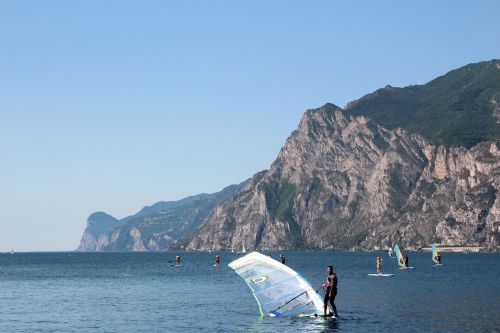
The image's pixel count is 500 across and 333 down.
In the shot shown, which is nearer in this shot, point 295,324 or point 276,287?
point 295,324

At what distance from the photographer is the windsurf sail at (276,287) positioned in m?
58.8

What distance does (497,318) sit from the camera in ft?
198

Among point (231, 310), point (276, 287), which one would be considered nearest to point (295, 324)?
point (276, 287)

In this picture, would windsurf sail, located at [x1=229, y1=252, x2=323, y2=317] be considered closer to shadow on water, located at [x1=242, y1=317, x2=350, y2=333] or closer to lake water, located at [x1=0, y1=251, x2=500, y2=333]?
shadow on water, located at [x1=242, y1=317, x2=350, y2=333]

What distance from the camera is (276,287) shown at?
59812mm

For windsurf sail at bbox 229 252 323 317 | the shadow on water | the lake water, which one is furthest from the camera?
windsurf sail at bbox 229 252 323 317

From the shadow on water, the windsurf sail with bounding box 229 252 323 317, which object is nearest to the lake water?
the shadow on water

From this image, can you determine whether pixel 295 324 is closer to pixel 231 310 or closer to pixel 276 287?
pixel 276 287

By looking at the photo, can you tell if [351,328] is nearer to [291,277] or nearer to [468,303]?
[291,277]

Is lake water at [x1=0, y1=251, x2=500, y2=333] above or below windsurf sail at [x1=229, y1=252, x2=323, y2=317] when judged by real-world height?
below

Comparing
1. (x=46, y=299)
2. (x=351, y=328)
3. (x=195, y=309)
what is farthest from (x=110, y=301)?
(x=351, y=328)

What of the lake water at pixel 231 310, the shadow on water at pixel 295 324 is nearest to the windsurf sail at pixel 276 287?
the shadow on water at pixel 295 324

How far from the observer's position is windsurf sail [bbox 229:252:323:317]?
5878 cm

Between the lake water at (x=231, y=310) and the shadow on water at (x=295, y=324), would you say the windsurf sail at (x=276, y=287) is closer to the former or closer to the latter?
the shadow on water at (x=295, y=324)
